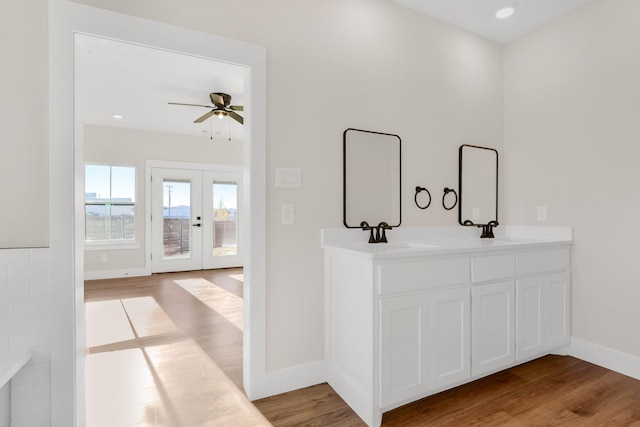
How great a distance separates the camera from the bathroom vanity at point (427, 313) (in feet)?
5.57

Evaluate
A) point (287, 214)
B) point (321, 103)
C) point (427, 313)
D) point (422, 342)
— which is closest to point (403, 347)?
point (422, 342)

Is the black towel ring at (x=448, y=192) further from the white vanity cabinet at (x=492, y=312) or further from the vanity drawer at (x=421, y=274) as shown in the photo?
the vanity drawer at (x=421, y=274)

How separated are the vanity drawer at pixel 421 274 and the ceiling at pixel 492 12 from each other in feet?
6.64

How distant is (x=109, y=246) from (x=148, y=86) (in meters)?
3.25

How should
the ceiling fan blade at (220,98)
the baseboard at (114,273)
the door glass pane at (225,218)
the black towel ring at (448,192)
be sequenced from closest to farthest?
the black towel ring at (448,192) → the ceiling fan blade at (220,98) → the baseboard at (114,273) → the door glass pane at (225,218)

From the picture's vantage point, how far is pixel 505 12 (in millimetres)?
2572

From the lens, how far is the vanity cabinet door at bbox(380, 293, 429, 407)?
1.68 m

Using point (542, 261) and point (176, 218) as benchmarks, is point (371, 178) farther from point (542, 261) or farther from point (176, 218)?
point (176, 218)

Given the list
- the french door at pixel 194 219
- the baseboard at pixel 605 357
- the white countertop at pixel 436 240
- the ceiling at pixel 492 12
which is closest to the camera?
the white countertop at pixel 436 240

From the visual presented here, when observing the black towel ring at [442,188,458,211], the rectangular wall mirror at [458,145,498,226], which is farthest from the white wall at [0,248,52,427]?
the rectangular wall mirror at [458,145,498,226]

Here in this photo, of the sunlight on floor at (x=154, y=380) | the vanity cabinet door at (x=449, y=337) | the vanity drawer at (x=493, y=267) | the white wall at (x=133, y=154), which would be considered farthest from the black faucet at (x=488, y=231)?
the white wall at (x=133, y=154)

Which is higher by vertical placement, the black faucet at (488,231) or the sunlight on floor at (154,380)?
the black faucet at (488,231)

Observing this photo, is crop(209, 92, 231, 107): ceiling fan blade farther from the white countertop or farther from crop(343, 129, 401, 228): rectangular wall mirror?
the white countertop

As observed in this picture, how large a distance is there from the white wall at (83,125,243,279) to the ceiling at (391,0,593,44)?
5001mm
